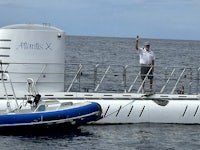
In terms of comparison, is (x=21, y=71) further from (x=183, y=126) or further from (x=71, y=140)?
(x=183, y=126)

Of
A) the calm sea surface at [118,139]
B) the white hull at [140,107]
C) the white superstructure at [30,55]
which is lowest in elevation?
the calm sea surface at [118,139]

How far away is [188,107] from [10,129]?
7.58 m

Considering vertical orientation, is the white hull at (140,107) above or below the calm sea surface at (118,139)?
above

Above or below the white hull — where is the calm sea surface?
below

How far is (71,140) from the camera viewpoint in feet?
76.0

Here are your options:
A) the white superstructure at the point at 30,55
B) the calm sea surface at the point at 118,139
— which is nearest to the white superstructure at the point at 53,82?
the white superstructure at the point at 30,55

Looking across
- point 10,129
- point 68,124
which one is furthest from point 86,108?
point 10,129

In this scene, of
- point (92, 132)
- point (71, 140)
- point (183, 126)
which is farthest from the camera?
point (183, 126)

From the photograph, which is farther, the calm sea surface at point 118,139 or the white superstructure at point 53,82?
the white superstructure at point 53,82

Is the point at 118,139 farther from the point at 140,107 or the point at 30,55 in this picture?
the point at 30,55

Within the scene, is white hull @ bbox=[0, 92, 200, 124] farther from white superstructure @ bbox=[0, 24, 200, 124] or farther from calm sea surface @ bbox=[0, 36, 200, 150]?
calm sea surface @ bbox=[0, 36, 200, 150]

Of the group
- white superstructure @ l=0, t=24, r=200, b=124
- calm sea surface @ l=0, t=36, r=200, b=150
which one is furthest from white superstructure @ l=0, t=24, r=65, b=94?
calm sea surface @ l=0, t=36, r=200, b=150

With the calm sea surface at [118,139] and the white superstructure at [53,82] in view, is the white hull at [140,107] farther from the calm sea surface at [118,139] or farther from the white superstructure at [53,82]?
the calm sea surface at [118,139]

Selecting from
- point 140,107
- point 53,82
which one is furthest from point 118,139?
point 53,82
